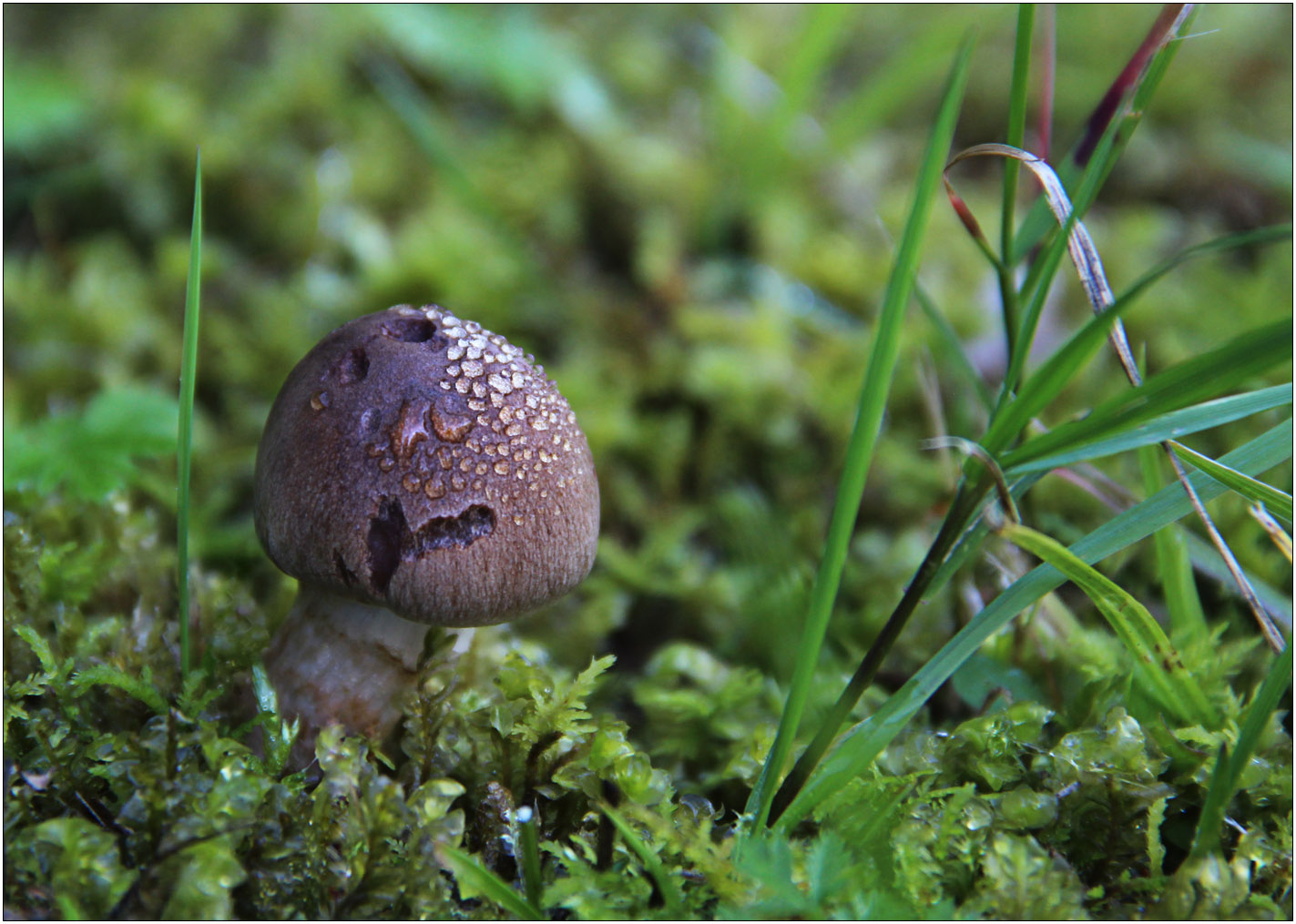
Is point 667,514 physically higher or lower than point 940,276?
lower

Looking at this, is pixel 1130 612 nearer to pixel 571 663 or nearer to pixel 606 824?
pixel 606 824

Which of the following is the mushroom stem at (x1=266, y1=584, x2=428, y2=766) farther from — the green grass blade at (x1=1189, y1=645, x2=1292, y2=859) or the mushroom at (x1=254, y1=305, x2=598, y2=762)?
the green grass blade at (x1=1189, y1=645, x2=1292, y2=859)

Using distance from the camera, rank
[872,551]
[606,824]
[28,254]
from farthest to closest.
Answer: [28,254]
[872,551]
[606,824]

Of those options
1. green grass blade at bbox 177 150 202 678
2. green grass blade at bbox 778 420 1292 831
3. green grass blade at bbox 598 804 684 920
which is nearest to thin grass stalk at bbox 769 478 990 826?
green grass blade at bbox 778 420 1292 831

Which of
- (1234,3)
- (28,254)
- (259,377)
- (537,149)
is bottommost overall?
(259,377)

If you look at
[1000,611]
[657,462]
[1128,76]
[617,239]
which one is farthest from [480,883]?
[617,239]

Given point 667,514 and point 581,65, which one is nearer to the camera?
point 667,514

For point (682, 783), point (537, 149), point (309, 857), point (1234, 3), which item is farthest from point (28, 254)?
point (1234, 3)
